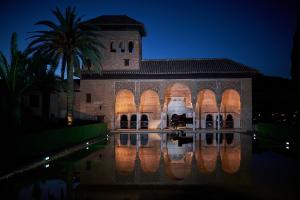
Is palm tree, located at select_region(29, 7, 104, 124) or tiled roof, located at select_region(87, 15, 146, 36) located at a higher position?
tiled roof, located at select_region(87, 15, 146, 36)

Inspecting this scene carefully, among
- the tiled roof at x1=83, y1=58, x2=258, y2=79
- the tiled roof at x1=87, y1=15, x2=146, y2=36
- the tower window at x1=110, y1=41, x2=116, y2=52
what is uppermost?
the tiled roof at x1=87, y1=15, x2=146, y2=36

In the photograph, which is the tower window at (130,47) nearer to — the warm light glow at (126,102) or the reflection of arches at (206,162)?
the warm light glow at (126,102)

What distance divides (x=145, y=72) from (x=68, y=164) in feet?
78.9

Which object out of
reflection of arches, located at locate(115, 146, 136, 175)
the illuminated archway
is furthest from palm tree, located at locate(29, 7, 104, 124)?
the illuminated archway

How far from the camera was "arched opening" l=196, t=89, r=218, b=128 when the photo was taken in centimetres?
3989

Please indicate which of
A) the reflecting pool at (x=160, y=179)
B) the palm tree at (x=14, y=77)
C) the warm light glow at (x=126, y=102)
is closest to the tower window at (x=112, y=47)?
the warm light glow at (x=126, y=102)

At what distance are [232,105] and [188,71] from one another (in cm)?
690

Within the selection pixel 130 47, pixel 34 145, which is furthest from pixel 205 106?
pixel 34 145

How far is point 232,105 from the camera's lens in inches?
1581

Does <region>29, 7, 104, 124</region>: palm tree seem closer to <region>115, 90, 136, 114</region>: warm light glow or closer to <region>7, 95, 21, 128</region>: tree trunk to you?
<region>7, 95, 21, 128</region>: tree trunk

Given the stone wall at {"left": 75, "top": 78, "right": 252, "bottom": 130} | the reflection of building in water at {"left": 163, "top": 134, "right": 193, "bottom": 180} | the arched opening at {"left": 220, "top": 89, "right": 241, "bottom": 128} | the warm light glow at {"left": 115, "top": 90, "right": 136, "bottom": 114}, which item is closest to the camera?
the reflection of building in water at {"left": 163, "top": 134, "right": 193, "bottom": 180}

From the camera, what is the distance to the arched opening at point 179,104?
132 ft

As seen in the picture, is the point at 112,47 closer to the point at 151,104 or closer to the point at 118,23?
the point at 118,23

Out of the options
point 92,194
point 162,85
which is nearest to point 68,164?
point 92,194
